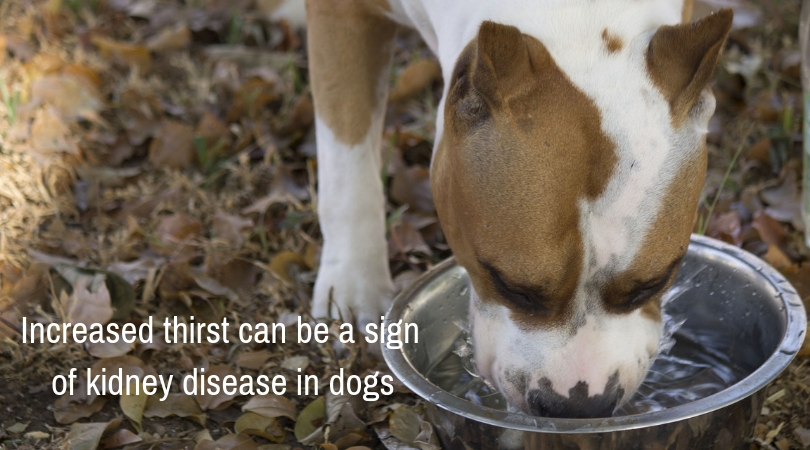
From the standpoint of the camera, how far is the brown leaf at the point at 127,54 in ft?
13.4

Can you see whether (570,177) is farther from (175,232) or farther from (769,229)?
(175,232)

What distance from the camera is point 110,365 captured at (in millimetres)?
2512

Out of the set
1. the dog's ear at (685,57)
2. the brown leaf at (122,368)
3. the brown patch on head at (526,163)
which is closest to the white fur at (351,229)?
the brown leaf at (122,368)

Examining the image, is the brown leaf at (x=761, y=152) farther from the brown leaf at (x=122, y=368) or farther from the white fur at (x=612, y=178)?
the brown leaf at (x=122, y=368)

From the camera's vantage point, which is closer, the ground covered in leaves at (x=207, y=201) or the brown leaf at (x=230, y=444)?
the brown leaf at (x=230, y=444)

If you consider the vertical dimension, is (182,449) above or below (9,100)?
below

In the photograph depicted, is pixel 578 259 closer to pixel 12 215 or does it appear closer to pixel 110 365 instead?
pixel 110 365

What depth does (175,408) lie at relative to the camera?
240 cm

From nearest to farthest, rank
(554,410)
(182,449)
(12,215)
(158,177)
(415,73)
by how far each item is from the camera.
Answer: (554,410) → (182,449) → (12,215) → (158,177) → (415,73)

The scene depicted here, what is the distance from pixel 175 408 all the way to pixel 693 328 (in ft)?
4.41

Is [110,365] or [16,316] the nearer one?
[110,365]

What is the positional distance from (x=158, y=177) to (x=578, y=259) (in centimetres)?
207

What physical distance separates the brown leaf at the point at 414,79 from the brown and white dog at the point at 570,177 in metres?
1.60

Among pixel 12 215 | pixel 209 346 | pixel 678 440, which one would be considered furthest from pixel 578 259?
pixel 12 215
